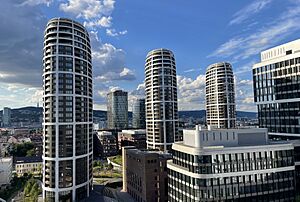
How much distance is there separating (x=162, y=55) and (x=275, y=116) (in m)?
72.5

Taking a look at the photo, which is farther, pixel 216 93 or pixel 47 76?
pixel 216 93

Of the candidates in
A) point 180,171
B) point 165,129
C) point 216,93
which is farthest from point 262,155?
point 216,93

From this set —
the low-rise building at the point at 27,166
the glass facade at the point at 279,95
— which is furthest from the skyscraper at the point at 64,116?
the low-rise building at the point at 27,166

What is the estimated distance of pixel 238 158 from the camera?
2387 inches

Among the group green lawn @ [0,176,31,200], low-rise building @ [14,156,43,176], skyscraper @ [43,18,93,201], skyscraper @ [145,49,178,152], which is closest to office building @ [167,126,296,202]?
skyscraper @ [43,18,93,201]

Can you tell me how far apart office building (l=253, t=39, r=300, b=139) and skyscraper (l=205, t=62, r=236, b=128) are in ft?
291

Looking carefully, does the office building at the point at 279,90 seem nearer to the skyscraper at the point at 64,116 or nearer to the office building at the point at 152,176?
the office building at the point at 152,176

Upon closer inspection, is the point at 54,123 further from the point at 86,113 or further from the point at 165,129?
the point at 165,129

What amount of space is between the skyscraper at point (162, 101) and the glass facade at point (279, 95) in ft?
182

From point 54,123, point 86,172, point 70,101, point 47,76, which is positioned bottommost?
point 86,172

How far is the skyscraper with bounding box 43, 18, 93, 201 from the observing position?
91812mm

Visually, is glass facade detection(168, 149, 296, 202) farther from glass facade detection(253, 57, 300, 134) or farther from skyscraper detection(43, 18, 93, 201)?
skyscraper detection(43, 18, 93, 201)

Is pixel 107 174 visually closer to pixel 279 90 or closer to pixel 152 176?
pixel 152 176

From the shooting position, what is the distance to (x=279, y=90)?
90.6 meters
